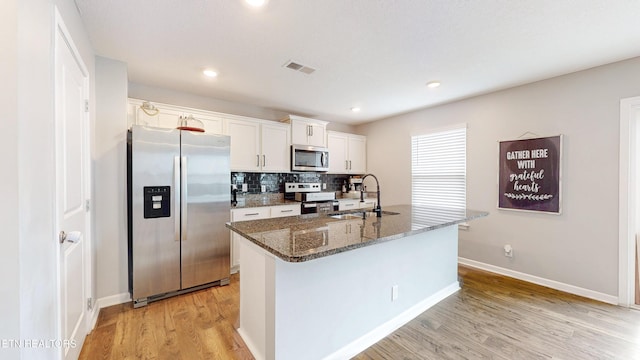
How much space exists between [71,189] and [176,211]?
3.54ft

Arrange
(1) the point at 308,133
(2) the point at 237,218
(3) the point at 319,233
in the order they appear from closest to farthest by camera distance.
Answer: (3) the point at 319,233
(2) the point at 237,218
(1) the point at 308,133

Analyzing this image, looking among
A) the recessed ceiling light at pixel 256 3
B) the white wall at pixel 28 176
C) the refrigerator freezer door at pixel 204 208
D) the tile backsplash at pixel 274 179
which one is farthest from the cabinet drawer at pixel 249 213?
the recessed ceiling light at pixel 256 3

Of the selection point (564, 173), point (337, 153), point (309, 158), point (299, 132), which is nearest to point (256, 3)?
point (299, 132)

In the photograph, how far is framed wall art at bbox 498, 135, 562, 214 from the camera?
113 inches

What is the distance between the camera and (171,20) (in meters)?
1.88

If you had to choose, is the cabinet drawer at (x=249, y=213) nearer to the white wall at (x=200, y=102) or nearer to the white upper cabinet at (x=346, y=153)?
the white wall at (x=200, y=102)

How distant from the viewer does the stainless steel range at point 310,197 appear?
4.14 meters

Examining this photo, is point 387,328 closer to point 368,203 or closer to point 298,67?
point 298,67

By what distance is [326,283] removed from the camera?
1.70 metres

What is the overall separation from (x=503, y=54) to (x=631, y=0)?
778 millimetres

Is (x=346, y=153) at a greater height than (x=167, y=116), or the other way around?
(x=167, y=116)

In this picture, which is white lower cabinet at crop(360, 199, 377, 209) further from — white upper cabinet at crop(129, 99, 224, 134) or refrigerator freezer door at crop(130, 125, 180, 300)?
refrigerator freezer door at crop(130, 125, 180, 300)

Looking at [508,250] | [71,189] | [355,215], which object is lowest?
[508,250]

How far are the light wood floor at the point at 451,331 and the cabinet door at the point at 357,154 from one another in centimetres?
297
